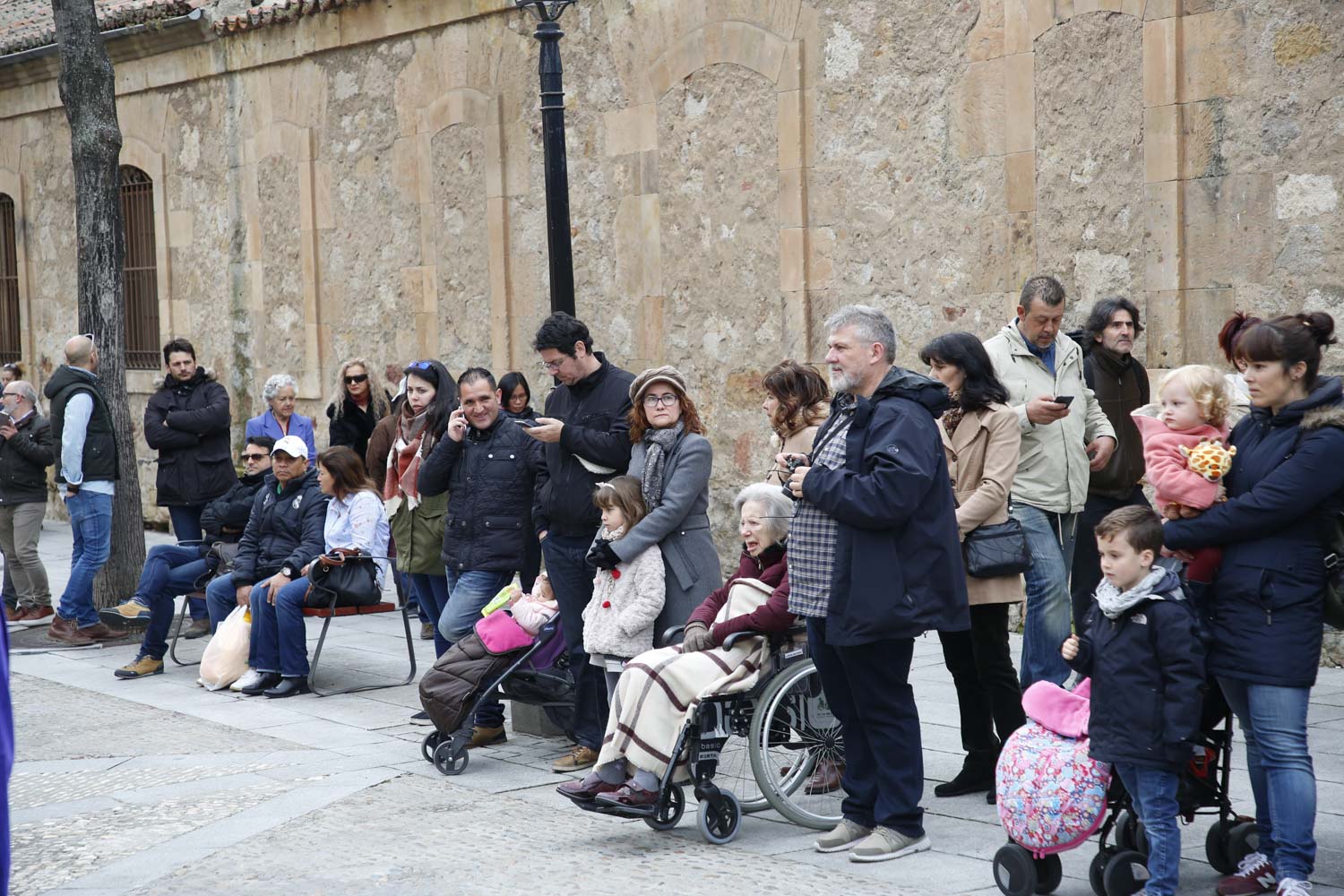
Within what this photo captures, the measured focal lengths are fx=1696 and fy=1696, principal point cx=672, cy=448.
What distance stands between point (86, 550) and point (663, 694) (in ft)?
21.3

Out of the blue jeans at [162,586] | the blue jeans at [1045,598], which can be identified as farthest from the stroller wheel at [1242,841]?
the blue jeans at [162,586]

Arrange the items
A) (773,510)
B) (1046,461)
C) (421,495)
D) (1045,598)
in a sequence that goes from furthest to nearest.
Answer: (421,495) < (1046,461) < (1045,598) < (773,510)

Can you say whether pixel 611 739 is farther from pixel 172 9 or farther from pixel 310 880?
pixel 172 9

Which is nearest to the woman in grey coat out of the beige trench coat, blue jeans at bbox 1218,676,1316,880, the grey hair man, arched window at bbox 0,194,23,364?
the beige trench coat

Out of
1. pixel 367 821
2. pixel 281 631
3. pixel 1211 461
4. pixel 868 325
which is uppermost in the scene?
pixel 868 325

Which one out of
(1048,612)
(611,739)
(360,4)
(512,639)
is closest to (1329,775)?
(1048,612)

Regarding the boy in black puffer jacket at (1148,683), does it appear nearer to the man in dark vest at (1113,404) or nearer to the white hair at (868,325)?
the white hair at (868,325)

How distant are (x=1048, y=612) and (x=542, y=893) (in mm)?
2464

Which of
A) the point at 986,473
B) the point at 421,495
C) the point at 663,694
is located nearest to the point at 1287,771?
the point at 986,473

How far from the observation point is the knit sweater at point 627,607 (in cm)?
679

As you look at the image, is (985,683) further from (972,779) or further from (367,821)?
(367,821)

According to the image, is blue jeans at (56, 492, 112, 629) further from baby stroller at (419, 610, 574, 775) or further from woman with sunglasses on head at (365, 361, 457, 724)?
baby stroller at (419, 610, 574, 775)

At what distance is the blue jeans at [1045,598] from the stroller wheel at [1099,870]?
1689 millimetres

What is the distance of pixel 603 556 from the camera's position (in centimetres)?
685
